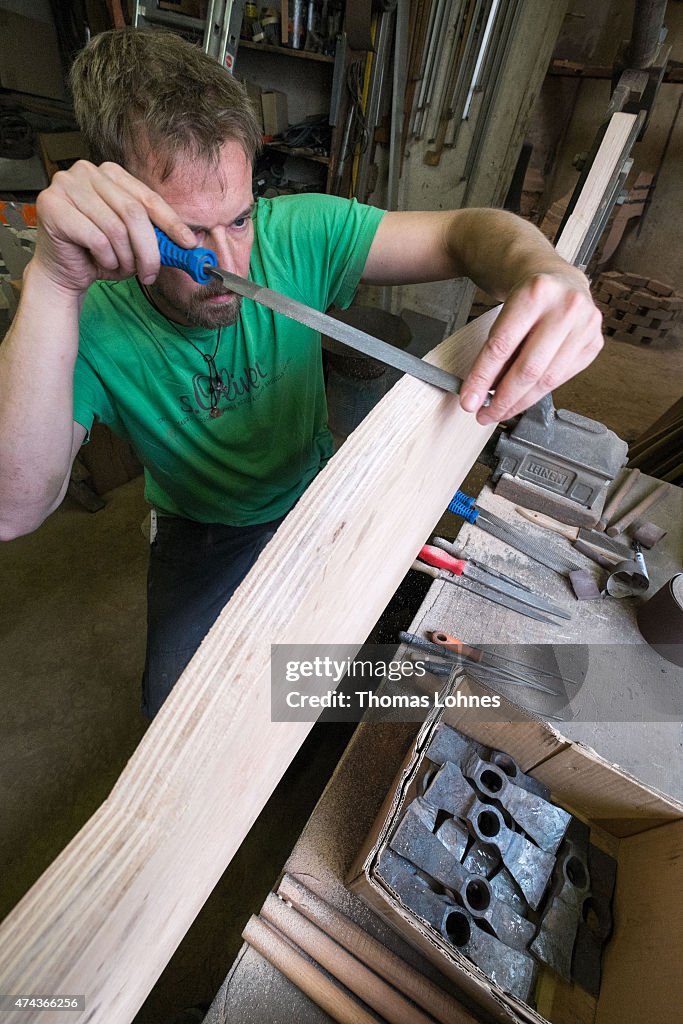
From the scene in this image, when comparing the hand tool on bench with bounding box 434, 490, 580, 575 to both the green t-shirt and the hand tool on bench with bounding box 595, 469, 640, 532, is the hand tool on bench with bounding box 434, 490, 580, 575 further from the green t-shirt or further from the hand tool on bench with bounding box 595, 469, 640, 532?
the green t-shirt

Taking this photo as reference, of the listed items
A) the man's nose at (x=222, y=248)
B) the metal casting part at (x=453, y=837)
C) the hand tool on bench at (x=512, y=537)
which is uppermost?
the man's nose at (x=222, y=248)

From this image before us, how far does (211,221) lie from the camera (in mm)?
973

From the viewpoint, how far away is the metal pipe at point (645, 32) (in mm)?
1372

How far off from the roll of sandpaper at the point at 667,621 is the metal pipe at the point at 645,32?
1.58 meters

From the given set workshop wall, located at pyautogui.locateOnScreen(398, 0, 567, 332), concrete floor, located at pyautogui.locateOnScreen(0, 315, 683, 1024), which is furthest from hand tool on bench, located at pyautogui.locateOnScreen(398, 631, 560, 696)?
workshop wall, located at pyautogui.locateOnScreen(398, 0, 567, 332)

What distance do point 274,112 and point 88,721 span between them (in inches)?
152

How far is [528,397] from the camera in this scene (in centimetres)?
74

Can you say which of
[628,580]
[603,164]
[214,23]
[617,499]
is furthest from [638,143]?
[628,580]

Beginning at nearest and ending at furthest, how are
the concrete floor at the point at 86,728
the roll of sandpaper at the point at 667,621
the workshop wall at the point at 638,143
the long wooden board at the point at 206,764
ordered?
the long wooden board at the point at 206,764, the roll of sandpaper at the point at 667,621, the concrete floor at the point at 86,728, the workshop wall at the point at 638,143

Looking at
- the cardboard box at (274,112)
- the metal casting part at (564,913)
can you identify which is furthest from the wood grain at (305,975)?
the cardboard box at (274,112)

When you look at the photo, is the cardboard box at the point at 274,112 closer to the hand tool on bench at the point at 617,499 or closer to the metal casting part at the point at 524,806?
the hand tool on bench at the point at 617,499

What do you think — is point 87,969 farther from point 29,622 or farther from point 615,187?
point 29,622

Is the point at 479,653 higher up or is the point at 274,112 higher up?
the point at 274,112

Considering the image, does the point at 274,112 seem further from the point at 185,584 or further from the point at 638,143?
the point at 638,143
